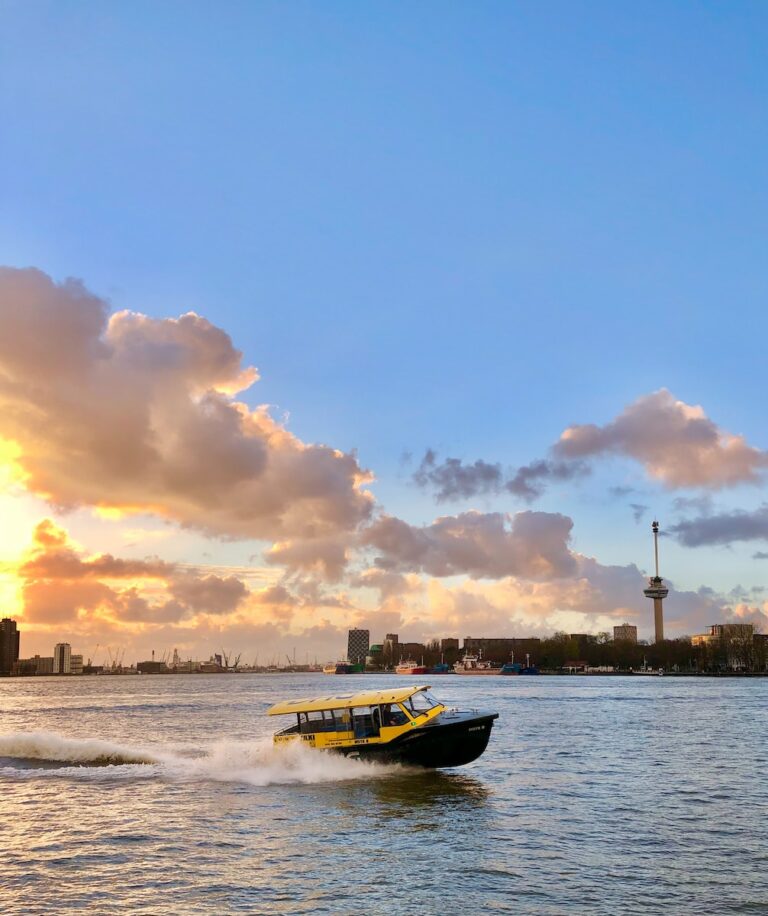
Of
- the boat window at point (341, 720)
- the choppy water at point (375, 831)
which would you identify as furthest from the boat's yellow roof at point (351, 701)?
the choppy water at point (375, 831)

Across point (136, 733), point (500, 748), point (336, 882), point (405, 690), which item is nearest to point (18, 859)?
point (336, 882)

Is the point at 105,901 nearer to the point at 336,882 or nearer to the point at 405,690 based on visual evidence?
the point at 336,882

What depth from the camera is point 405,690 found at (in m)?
47.9

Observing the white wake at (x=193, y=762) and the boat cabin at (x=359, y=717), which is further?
the boat cabin at (x=359, y=717)

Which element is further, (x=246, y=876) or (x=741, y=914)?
(x=246, y=876)

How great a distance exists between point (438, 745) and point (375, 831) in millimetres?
12246

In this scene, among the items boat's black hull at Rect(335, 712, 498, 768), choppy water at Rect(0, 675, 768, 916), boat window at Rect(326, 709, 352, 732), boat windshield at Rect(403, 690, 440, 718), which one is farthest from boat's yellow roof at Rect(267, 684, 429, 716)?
choppy water at Rect(0, 675, 768, 916)

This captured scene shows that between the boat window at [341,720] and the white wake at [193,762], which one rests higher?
the boat window at [341,720]

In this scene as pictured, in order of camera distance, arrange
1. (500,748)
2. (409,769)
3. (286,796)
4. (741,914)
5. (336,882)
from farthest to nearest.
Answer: (500,748)
(409,769)
(286,796)
(336,882)
(741,914)

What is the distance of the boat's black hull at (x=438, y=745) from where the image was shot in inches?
1805

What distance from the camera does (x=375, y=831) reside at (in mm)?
34031

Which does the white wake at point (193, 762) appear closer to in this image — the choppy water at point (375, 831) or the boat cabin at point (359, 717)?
the choppy water at point (375, 831)

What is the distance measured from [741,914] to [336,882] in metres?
10.9

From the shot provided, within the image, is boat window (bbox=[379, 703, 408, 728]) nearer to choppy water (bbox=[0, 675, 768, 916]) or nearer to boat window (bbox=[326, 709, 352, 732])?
boat window (bbox=[326, 709, 352, 732])
